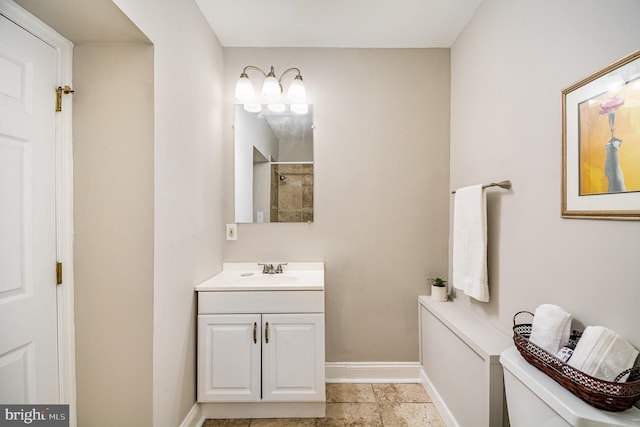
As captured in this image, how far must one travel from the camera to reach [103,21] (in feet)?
3.70

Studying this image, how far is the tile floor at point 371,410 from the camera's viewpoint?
1761 mm

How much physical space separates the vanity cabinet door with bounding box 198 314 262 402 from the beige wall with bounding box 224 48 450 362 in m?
0.57

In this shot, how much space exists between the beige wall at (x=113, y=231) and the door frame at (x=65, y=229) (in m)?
0.02

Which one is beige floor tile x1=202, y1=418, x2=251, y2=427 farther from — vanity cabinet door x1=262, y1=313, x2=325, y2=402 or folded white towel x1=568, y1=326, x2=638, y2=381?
folded white towel x1=568, y1=326, x2=638, y2=381

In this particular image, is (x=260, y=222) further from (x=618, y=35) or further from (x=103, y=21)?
(x=618, y=35)

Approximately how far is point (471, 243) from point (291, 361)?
4.27 ft

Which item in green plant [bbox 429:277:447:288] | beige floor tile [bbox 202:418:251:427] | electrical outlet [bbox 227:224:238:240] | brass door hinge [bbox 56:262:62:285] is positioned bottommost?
beige floor tile [bbox 202:418:251:427]

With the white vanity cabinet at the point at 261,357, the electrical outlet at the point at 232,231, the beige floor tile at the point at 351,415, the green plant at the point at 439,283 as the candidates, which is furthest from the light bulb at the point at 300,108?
the beige floor tile at the point at 351,415

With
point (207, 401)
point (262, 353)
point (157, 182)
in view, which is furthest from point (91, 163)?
point (207, 401)

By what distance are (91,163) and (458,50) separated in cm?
237

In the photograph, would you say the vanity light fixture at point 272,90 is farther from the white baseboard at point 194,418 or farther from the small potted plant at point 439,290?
the white baseboard at point 194,418

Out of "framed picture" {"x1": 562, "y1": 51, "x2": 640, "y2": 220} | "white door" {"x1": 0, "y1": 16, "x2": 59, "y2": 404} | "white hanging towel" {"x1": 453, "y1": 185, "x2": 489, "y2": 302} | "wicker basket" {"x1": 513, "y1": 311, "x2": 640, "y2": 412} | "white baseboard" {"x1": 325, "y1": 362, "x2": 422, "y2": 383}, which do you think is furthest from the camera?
"white baseboard" {"x1": 325, "y1": 362, "x2": 422, "y2": 383}

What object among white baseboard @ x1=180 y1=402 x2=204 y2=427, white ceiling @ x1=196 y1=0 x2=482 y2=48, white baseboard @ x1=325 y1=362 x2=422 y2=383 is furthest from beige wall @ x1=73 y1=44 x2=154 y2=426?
white baseboard @ x1=325 y1=362 x2=422 y2=383

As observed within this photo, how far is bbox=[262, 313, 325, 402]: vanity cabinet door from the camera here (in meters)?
1.76
